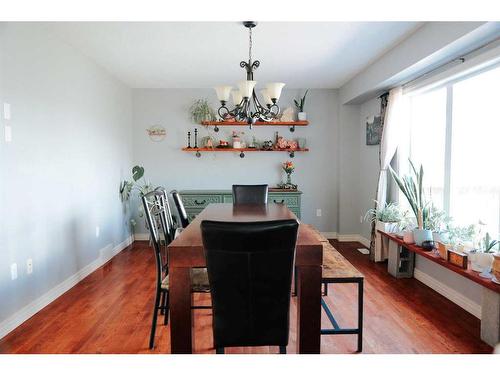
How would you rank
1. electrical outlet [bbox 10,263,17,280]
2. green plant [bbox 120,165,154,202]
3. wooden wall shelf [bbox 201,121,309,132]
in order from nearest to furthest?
electrical outlet [bbox 10,263,17,280], green plant [bbox 120,165,154,202], wooden wall shelf [bbox 201,121,309,132]

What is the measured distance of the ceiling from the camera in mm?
2699

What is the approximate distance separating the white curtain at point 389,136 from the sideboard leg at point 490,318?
1748mm

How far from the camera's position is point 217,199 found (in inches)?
182

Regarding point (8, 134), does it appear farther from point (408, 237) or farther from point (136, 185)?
point (408, 237)

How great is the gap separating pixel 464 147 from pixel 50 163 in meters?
3.67

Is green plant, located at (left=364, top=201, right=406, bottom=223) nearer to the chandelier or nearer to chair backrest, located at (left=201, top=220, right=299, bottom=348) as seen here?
the chandelier

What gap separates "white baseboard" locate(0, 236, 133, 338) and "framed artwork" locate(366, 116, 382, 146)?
3.82 meters

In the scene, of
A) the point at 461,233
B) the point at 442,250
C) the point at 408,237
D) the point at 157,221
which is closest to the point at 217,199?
the point at 157,221

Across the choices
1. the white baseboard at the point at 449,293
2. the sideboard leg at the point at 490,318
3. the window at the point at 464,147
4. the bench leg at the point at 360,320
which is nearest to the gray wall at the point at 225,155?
the window at the point at 464,147

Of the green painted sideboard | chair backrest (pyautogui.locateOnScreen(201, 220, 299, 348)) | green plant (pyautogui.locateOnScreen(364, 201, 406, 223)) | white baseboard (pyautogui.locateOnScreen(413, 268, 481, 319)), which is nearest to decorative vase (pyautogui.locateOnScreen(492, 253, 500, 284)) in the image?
white baseboard (pyautogui.locateOnScreen(413, 268, 481, 319))

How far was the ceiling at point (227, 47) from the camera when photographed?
2.70 metres

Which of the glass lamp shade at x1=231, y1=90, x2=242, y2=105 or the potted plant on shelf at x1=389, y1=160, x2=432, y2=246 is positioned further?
the potted plant on shelf at x1=389, y1=160, x2=432, y2=246

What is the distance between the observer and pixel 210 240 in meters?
1.28
